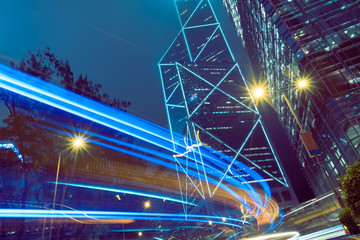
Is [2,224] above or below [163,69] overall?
below

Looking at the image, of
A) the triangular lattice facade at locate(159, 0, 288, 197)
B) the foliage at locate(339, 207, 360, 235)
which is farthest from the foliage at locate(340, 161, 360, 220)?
the triangular lattice facade at locate(159, 0, 288, 197)

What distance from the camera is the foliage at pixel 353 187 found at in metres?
6.59

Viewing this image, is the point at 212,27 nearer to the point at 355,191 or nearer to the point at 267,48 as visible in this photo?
the point at 267,48

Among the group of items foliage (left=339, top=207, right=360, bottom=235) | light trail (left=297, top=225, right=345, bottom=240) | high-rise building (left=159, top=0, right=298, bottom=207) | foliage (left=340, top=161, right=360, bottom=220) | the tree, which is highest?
high-rise building (left=159, top=0, right=298, bottom=207)

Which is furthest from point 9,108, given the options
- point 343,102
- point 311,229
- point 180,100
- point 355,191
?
point 180,100

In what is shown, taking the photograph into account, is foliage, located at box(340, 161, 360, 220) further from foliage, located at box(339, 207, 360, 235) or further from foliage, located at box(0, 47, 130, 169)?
foliage, located at box(0, 47, 130, 169)

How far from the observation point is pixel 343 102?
1748 centimetres

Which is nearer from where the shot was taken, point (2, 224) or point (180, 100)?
point (2, 224)

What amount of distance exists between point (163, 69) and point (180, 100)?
85.2ft

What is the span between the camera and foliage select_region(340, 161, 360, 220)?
21.6ft

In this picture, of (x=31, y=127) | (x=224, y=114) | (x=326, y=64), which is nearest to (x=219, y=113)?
(x=224, y=114)

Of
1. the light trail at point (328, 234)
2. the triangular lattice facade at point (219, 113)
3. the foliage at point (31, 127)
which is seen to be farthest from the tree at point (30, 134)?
the triangular lattice facade at point (219, 113)

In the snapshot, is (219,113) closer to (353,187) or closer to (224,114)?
(224,114)

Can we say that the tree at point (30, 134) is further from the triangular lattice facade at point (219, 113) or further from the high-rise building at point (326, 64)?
the triangular lattice facade at point (219, 113)
